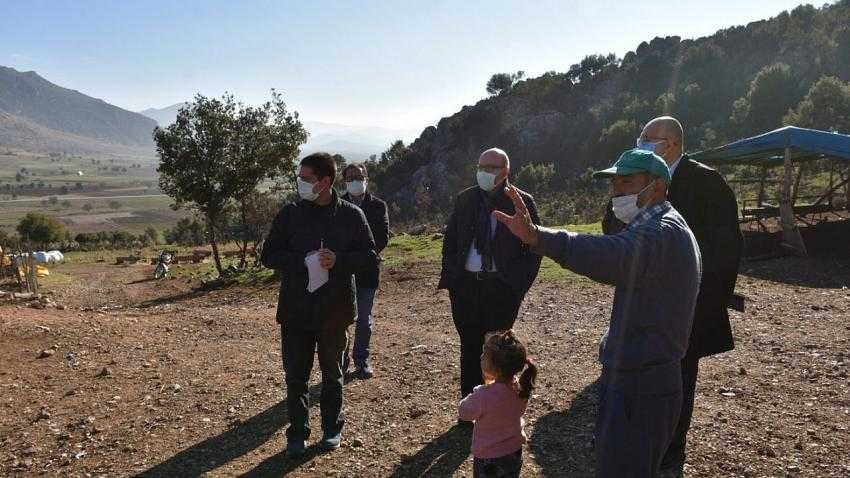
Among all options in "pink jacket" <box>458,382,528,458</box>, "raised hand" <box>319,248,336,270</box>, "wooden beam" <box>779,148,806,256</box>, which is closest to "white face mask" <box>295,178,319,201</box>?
"raised hand" <box>319,248,336,270</box>

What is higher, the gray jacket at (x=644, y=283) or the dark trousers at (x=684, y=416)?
the gray jacket at (x=644, y=283)

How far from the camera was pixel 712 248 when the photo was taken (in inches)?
149

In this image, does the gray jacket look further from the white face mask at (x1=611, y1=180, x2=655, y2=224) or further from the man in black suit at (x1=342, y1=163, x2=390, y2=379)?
the man in black suit at (x1=342, y1=163, x2=390, y2=379)

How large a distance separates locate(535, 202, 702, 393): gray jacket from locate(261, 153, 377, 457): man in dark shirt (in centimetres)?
226

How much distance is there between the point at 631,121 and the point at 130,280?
52.5 metres

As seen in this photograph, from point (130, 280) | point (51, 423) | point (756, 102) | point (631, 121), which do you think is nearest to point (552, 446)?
point (51, 423)

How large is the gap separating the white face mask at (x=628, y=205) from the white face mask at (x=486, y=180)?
184 centimetres

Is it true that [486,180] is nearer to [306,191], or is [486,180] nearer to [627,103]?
[306,191]

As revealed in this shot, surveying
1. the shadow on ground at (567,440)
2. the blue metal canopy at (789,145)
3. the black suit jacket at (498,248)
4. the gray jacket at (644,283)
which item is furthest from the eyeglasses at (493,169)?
the blue metal canopy at (789,145)

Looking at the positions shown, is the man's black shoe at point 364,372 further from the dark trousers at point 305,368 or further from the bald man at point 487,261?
the bald man at point 487,261

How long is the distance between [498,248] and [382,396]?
2381mm

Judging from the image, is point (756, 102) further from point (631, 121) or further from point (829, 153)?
point (829, 153)

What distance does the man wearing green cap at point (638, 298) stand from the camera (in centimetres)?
229

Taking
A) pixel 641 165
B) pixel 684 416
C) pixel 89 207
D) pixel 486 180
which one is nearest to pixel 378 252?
pixel 486 180
